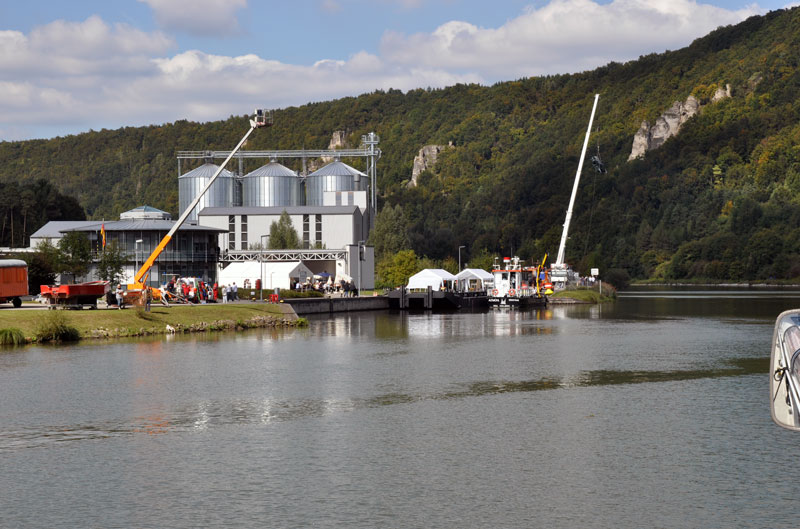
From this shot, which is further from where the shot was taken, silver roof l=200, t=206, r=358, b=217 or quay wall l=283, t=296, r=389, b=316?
silver roof l=200, t=206, r=358, b=217

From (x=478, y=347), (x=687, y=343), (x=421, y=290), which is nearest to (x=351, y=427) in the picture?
(x=478, y=347)

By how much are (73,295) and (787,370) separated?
50391 mm

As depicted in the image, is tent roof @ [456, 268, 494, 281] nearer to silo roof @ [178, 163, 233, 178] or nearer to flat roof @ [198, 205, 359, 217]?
flat roof @ [198, 205, 359, 217]

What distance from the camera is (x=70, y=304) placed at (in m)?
55.9

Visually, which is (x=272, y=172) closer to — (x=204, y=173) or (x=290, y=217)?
(x=204, y=173)

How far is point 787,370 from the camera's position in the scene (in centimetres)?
1039

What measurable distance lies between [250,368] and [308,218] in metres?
91.2

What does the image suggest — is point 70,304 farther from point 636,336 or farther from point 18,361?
point 636,336

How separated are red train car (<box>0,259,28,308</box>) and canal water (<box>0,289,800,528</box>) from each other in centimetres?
1800

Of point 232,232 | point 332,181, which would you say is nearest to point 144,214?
point 232,232

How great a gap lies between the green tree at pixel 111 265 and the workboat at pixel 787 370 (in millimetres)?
77621

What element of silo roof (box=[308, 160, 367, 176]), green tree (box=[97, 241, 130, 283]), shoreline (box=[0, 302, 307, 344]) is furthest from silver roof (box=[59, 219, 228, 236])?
silo roof (box=[308, 160, 367, 176])

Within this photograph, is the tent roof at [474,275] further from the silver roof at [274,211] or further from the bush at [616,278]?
the bush at [616,278]

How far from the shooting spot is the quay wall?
7625 centimetres
